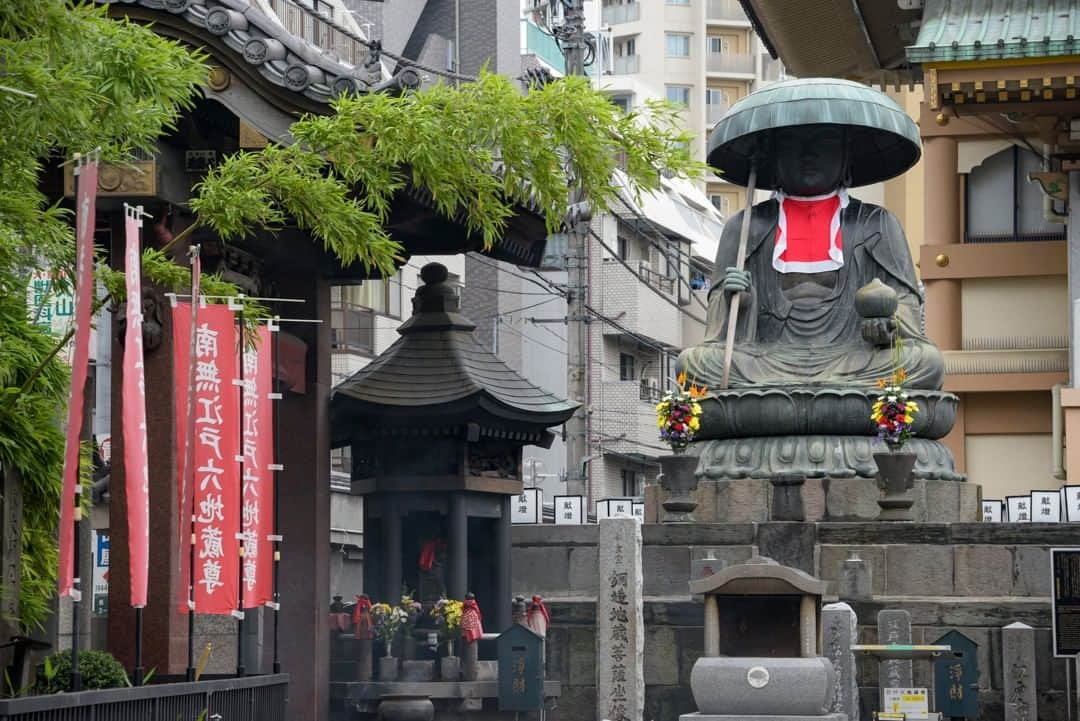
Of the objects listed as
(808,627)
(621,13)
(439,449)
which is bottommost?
(808,627)

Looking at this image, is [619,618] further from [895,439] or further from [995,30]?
[995,30]

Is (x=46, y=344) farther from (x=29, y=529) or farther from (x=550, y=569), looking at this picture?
(x=550, y=569)

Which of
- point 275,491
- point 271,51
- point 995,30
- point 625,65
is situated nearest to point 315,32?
point 271,51

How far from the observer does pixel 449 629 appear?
A: 17.7m

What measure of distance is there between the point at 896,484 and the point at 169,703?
10.6 meters

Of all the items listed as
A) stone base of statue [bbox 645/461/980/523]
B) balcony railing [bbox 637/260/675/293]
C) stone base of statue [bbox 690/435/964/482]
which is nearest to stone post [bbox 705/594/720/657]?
stone base of statue [bbox 645/461/980/523]

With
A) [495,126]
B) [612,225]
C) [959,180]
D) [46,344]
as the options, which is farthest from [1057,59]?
[612,225]

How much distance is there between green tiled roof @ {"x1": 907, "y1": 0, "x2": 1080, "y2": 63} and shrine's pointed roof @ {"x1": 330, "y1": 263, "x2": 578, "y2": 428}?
9284 mm

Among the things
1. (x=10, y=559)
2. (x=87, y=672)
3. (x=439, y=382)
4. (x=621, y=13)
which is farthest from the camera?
(x=621, y=13)

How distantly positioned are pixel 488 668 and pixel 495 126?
22.0 ft

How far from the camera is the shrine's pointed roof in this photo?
17.9 m

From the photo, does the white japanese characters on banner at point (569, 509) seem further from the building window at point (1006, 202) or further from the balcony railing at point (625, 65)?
the balcony railing at point (625, 65)

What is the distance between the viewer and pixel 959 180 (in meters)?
33.4

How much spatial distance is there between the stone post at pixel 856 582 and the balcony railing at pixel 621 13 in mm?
45516
